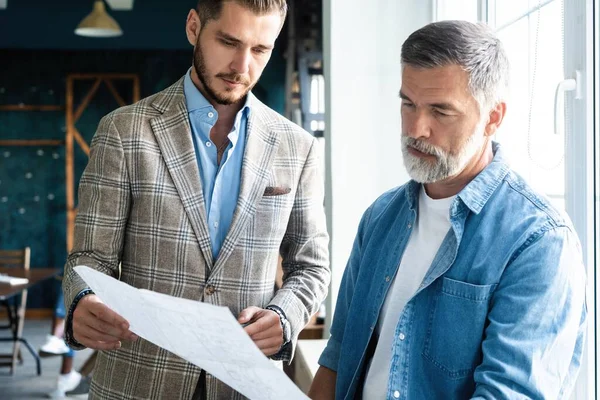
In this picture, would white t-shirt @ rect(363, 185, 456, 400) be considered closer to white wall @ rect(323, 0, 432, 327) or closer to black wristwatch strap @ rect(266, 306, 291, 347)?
black wristwatch strap @ rect(266, 306, 291, 347)

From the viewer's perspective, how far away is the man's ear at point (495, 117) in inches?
53.6

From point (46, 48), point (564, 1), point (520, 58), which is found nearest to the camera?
point (564, 1)

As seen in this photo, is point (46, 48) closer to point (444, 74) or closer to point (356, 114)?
point (356, 114)

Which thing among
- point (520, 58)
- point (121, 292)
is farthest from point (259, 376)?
point (520, 58)

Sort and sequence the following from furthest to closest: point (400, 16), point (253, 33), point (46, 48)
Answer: point (46, 48)
point (400, 16)
point (253, 33)

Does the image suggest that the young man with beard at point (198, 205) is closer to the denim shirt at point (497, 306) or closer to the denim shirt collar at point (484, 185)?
the denim shirt at point (497, 306)

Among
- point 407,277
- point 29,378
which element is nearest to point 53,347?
point 29,378

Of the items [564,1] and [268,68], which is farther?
[268,68]

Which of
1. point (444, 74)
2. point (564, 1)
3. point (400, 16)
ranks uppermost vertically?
point (400, 16)

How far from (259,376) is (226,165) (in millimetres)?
669

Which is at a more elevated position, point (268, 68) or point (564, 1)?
point (268, 68)

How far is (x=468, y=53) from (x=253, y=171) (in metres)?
0.56

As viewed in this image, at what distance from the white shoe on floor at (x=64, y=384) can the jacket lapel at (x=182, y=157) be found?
447cm

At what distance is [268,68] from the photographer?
30.5ft
